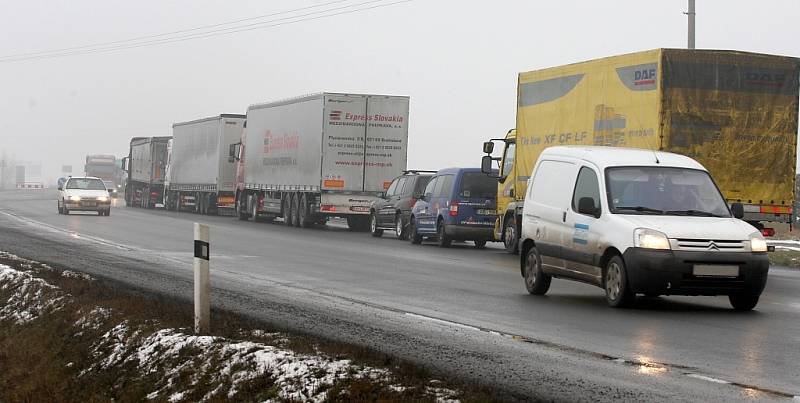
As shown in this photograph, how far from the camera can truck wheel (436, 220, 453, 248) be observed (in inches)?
1173

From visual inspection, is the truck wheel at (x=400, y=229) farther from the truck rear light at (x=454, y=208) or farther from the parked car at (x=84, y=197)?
the parked car at (x=84, y=197)

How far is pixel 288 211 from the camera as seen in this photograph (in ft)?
142

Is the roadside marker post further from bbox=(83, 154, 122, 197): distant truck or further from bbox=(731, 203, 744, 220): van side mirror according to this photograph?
bbox=(83, 154, 122, 197): distant truck

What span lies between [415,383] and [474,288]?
900 cm

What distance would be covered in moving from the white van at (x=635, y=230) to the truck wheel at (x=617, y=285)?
0.01 meters

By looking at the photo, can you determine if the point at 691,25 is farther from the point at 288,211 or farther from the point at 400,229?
the point at 288,211

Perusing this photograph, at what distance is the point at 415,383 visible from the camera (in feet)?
26.5

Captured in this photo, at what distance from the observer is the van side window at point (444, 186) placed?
2994 centimetres

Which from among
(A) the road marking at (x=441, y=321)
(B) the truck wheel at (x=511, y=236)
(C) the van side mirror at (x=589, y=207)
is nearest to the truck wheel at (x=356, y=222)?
(B) the truck wheel at (x=511, y=236)

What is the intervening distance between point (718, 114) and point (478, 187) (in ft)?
28.8

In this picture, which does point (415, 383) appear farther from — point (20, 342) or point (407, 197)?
point (407, 197)

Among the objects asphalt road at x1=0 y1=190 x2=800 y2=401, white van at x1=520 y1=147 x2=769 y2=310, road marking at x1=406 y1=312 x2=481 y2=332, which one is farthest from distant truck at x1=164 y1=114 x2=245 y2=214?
road marking at x1=406 y1=312 x2=481 y2=332

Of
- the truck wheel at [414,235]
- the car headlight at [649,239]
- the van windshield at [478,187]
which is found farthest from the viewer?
the truck wheel at [414,235]

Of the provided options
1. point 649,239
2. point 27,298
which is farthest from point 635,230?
point 27,298
